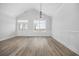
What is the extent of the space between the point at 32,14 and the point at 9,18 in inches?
22.4

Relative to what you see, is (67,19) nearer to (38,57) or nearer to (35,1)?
(35,1)

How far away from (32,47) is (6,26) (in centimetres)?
81

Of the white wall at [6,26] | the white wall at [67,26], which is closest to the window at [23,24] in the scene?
the white wall at [6,26]

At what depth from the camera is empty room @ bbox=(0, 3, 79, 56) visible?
2.77 meters

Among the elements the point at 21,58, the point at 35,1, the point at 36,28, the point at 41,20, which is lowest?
the point at 21,58

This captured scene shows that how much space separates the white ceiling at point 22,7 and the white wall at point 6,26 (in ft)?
0.40

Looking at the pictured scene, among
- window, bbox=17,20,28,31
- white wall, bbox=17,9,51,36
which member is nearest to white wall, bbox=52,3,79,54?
white wall, bbox=17,9,51,36

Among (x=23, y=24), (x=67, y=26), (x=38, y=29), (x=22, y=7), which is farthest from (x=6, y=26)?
(x=67, y=26)

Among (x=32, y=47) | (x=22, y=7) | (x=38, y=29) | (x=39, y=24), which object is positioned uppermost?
(x=22, y=7)

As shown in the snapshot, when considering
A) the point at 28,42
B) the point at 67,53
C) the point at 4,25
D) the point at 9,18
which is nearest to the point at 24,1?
the point at 9,18

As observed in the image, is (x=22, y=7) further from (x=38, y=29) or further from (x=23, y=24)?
(x=38, y=29)

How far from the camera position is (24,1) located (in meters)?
2.80

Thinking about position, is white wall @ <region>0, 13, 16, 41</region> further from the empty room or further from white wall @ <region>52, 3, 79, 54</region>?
white wall @ <region>52, 3, 79, 54</region>

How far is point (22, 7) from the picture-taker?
2.82 meters
